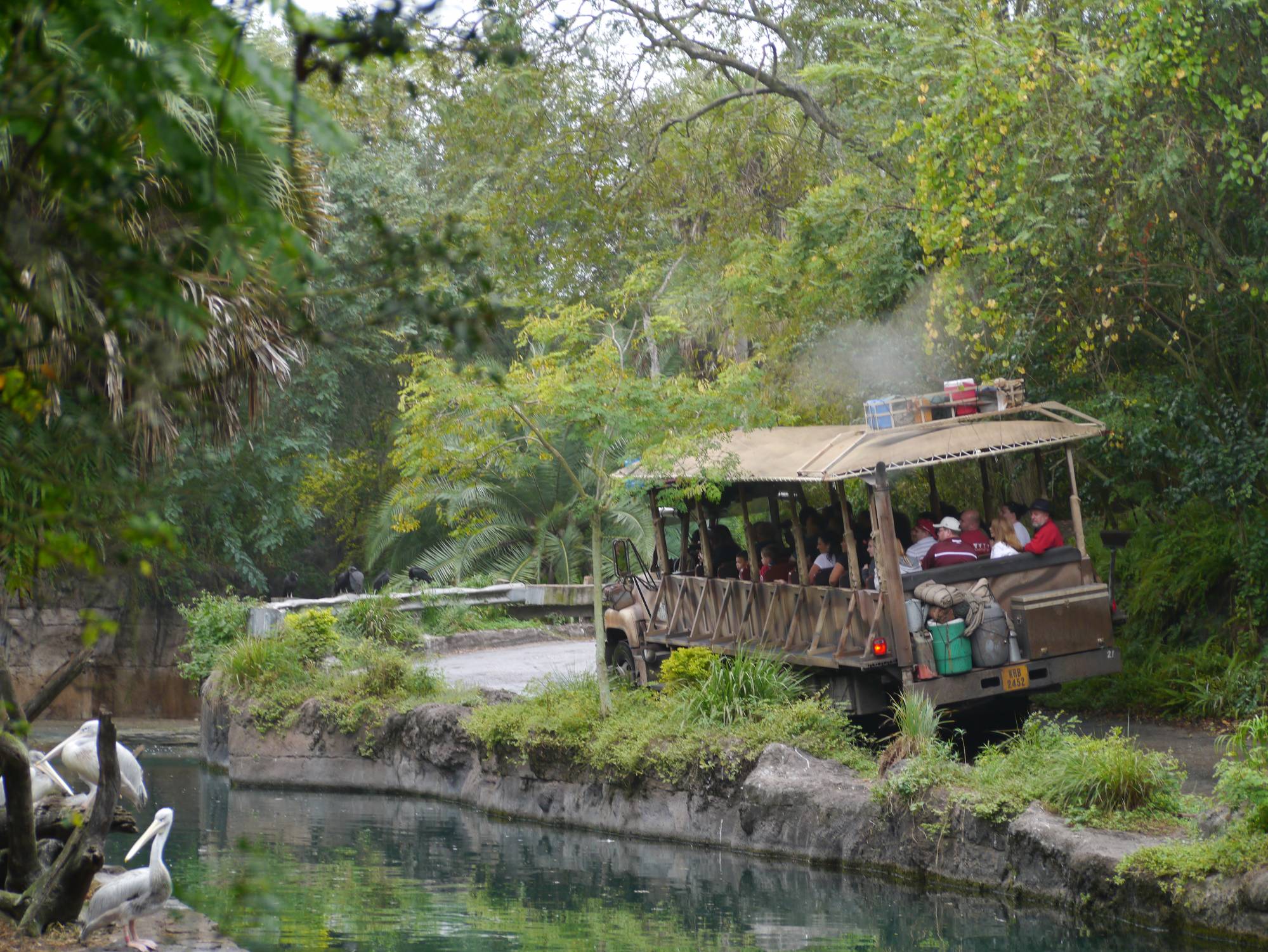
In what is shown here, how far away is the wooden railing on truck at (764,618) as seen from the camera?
12.4 meters

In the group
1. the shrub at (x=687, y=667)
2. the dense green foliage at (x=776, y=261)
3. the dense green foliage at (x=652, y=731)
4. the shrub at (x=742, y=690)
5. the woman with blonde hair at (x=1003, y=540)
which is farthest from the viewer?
the shrub at (x=687, y=667)

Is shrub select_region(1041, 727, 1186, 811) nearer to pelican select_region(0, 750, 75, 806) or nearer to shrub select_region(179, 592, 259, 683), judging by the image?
pelican select_region(0, 750, 75, 806)

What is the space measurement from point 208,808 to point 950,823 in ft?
30.5

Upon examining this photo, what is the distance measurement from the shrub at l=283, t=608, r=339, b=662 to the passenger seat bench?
10.3 metres

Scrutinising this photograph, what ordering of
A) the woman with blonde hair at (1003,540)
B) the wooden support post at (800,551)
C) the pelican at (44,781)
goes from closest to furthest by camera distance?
1. the pelican at (44,781)
2. the woman with blonde hair at (1003,540)
3. the wooden support post at (800,551)

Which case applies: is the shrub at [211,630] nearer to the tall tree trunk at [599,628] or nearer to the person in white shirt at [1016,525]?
the tall tree trunk at [599,628]

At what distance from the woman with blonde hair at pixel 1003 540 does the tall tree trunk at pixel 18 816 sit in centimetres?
780

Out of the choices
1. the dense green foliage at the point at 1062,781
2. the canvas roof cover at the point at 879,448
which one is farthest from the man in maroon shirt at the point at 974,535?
the dense green foliage at the point at 1062,781

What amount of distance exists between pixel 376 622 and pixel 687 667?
29.9 ft

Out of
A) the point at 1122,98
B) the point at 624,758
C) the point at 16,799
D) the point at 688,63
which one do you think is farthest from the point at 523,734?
the point at 688,63

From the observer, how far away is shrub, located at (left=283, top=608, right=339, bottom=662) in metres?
19.9

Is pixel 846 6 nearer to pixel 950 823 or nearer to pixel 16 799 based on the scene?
pixel 950 823

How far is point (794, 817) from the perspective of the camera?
11.5 metres

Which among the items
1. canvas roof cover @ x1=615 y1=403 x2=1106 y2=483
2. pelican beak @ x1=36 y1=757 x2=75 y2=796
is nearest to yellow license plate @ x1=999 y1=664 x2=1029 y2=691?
canvas roof cover @ x1=615 y1=403 x2=1106 y2=483
